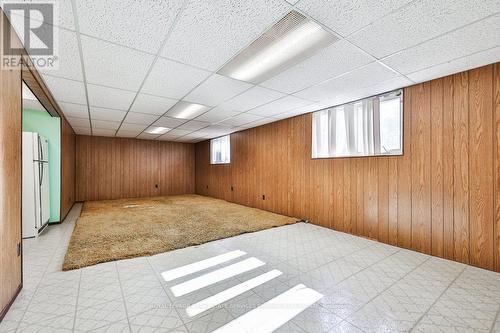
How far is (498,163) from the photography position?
2398 mm

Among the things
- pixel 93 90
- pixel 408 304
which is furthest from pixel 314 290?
pixel 93 90

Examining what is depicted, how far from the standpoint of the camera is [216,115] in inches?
189

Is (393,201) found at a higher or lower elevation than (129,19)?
lower

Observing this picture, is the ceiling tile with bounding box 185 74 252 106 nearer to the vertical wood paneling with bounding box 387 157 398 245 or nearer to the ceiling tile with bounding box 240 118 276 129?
the ceiling tile with bounding box 240 118 276 129

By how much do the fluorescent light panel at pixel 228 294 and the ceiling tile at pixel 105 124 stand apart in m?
5.10

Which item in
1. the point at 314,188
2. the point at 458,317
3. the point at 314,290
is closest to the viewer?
the point at 458,317

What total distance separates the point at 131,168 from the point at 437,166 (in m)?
8.60

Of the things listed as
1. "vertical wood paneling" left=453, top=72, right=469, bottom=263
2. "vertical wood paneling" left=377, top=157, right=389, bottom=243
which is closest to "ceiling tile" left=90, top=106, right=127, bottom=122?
"vertical wood paneling" left=377, top=157, right=389, bottom=243

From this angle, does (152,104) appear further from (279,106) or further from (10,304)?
(10,304)

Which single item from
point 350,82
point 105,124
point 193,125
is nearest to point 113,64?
point 350,82

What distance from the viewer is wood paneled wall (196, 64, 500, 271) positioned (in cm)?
247

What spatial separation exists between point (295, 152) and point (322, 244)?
2156 mm

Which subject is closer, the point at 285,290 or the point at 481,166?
the point at 285,290

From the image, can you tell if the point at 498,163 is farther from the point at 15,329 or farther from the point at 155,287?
the point at 15,329
